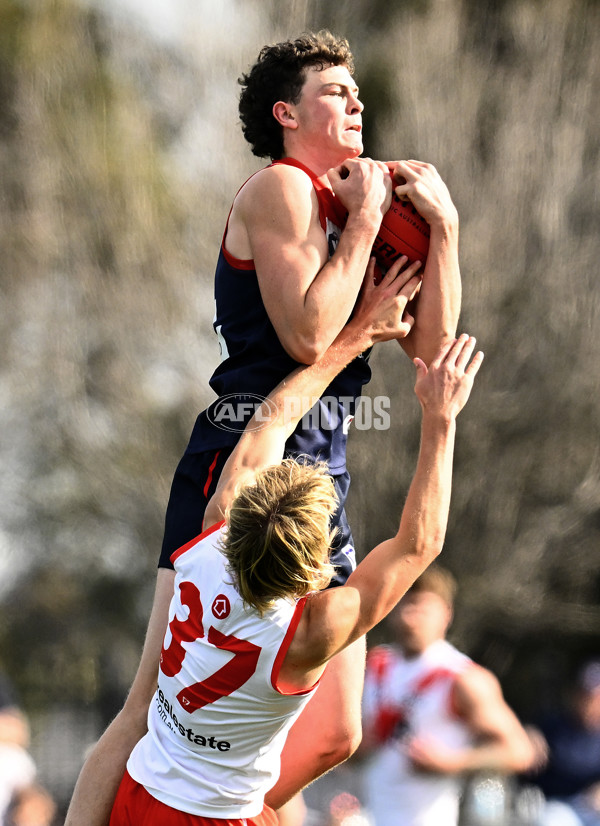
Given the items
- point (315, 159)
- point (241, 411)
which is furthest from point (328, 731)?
point (315, 159)

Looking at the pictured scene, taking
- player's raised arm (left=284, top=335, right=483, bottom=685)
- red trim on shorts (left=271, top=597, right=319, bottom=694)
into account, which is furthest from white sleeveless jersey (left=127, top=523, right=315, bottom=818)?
player's raised arm (left=284, top=335, right=483, bottom=685)

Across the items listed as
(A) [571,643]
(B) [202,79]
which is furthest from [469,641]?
(B) [202,79]

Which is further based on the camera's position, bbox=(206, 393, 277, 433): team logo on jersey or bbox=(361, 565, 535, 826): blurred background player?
bbox=(361, 565, 535, 826): blurred background player

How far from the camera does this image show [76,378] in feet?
26.9

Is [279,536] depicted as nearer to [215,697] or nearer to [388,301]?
[215,697]

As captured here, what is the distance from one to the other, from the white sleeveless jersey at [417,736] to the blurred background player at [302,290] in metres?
1.77

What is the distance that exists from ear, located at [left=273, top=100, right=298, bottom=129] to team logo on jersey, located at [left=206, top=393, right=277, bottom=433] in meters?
0.84

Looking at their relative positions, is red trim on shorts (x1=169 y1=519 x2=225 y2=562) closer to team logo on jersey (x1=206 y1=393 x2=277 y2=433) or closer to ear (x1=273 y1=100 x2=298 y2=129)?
team logo on jersey (x1=206 y1=393 x2=277 y2=433)

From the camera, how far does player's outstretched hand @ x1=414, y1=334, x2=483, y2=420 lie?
2352 millimetres

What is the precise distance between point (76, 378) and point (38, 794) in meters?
3.66

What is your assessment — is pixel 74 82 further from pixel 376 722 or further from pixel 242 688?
pixel 242 688

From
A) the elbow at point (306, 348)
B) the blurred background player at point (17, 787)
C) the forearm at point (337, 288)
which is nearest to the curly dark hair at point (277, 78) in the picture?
the forearm at point (337, 288)

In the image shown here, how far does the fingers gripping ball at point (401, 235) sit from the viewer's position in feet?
9.11

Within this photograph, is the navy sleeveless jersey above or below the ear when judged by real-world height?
below
